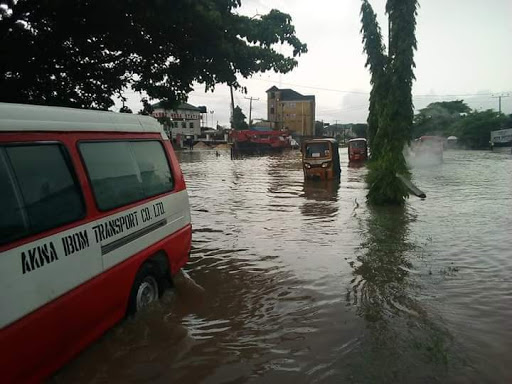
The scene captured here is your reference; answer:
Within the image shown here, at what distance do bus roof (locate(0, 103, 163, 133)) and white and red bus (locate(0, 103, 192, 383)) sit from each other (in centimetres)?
1

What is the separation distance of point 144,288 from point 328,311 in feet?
7.18

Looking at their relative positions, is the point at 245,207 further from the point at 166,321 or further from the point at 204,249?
the point at 166,321

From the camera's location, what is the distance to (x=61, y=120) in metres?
3.41

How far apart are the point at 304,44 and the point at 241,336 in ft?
18.3

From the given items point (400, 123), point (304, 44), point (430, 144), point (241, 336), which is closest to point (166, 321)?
point (241, 336)

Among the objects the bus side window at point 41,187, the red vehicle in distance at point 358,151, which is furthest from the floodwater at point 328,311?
the red vehicle in distance at point 358,151

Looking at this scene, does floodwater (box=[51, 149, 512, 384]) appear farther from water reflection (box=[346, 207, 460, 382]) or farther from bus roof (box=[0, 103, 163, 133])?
bus roof (box=[0, 103, 163, 133])

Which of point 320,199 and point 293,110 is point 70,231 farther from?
point 293,110

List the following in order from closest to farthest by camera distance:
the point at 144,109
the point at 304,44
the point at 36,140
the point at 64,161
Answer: the point at 36,140 → the point at 64,161 → the point at 304,44 → the point at 144,109

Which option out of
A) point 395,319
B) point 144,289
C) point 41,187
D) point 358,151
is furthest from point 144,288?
point 358,151

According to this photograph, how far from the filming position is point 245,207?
1309 cm

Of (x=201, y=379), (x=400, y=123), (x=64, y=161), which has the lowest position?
(x=201, y=379)

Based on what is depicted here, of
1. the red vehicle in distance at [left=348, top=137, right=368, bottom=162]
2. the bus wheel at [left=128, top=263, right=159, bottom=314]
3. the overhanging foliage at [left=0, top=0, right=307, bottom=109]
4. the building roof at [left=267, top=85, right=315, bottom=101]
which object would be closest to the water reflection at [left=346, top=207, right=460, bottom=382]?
the bus wheel at [left=128, top=263, right=159, bottom=314]

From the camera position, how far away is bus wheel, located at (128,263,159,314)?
423 cm
